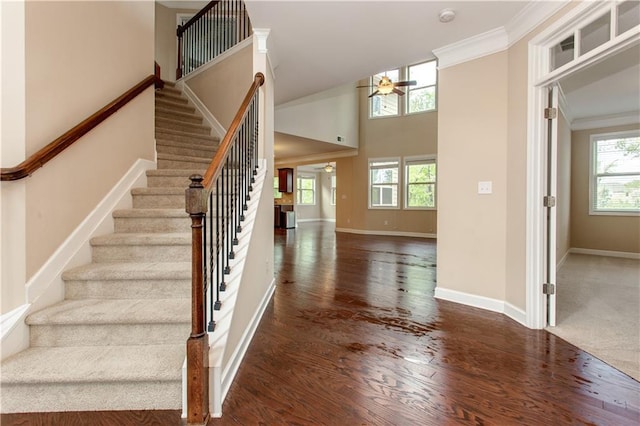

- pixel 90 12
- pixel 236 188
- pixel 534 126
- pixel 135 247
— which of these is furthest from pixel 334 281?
pixel 90 12

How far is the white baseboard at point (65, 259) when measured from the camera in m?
1.60

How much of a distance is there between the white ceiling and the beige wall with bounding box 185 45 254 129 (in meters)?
0.64

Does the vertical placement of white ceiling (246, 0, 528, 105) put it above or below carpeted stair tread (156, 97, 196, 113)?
above

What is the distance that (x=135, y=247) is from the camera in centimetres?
223

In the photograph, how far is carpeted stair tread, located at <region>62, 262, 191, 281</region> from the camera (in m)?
1.93

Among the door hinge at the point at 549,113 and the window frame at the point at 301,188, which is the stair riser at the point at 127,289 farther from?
the window frame at the point at 301,188

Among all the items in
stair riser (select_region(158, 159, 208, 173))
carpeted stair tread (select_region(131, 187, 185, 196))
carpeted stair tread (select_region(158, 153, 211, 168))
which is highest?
carpeted stair tread (select_region(158, 153, 211, 168))

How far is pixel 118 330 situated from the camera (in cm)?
170

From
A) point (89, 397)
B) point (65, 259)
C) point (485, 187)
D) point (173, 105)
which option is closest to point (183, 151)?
point (173, 105)

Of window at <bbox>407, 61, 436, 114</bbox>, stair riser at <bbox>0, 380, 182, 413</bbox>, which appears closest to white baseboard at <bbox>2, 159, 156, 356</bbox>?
stair riser at <bbox>0, 380, 182, 413</bbox>

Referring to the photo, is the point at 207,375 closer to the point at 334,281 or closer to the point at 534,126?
the point at 334,281

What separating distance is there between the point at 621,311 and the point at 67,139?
187 inches

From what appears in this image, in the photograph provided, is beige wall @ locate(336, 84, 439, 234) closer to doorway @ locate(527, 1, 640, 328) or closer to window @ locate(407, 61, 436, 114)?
window @ locate(407, 61, 436, 114)

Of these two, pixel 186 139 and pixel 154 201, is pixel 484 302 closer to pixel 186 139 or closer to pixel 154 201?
pixel 154 201
